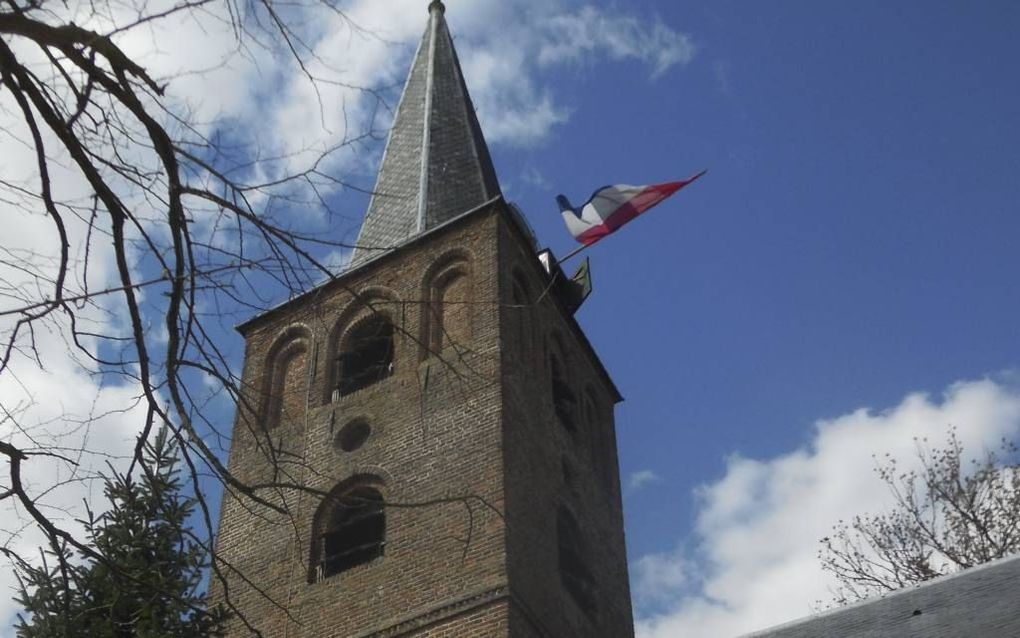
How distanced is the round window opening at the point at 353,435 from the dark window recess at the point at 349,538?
824 millimetres

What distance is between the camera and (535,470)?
14953mm

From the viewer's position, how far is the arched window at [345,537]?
14461mm

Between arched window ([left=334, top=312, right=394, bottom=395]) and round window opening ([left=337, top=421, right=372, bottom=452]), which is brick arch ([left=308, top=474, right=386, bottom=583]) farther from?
arched window ([left=334, top=312, right=394, bottom=395])

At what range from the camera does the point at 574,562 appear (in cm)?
1536

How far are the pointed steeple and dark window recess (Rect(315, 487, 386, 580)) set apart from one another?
443 cm

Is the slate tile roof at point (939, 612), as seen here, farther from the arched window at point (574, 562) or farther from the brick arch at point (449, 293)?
the brick arch at point (449, 293)

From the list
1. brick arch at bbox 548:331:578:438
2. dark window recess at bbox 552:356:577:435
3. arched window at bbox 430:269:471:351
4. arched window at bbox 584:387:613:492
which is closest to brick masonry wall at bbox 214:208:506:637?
arched window at bbox 430:269:471:351

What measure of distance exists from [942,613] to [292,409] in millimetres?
9137

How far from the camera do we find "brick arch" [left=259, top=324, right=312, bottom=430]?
56.0 ft

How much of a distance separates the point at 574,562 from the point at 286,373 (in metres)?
5.31

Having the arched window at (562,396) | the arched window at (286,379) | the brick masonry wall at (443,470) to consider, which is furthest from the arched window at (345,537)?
the arched window at (562,396)

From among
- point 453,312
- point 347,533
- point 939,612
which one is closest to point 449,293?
point 453,312

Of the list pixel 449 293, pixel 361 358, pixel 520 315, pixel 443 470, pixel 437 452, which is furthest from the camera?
pixel 361 358

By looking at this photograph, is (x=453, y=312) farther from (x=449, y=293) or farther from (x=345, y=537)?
(x=345, y=537)
